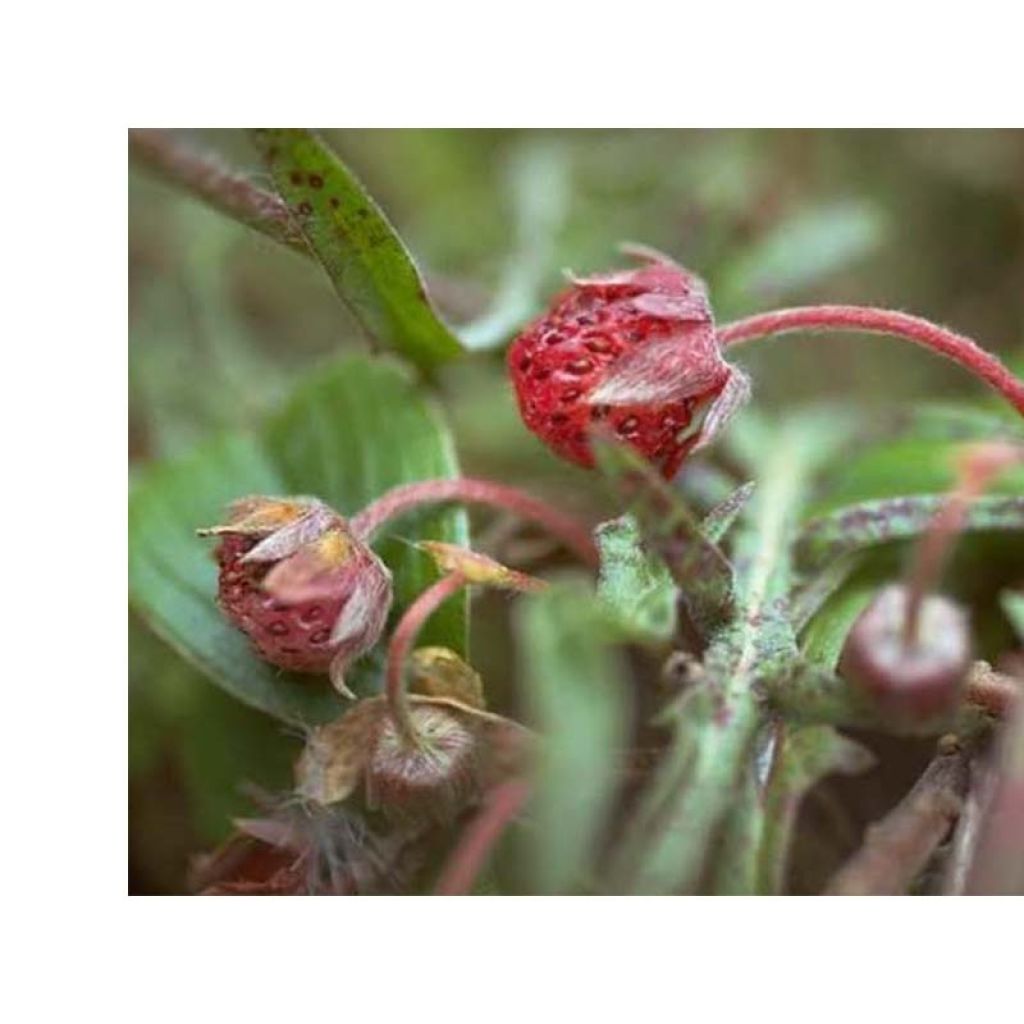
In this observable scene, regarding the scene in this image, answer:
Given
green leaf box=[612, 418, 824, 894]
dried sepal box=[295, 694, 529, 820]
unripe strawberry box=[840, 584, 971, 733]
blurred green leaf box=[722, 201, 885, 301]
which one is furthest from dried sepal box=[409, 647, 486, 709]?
blurred green leaf box=[722, 201, 885, 301]

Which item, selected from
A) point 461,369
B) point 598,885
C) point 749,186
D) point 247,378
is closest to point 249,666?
point 598,885

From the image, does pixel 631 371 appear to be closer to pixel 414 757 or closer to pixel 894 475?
pixel 414 757

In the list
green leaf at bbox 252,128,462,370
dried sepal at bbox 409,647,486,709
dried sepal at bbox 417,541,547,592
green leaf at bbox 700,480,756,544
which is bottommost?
dried sepal at bbox 409,647,486,709

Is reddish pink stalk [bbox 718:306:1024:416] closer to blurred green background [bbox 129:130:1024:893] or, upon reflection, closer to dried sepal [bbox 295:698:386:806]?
dried sepal [bbox 295:698:386:806]

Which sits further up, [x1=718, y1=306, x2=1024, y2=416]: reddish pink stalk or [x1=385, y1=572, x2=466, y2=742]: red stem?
[x1=718, y1=306, x2=1024, y2=416]: reddish pink stalk

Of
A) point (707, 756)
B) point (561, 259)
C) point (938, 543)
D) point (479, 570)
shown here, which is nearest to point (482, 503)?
point (479, 570)

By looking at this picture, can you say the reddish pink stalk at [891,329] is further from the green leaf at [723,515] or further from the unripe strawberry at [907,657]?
the unripe strawberry at [907,657]
